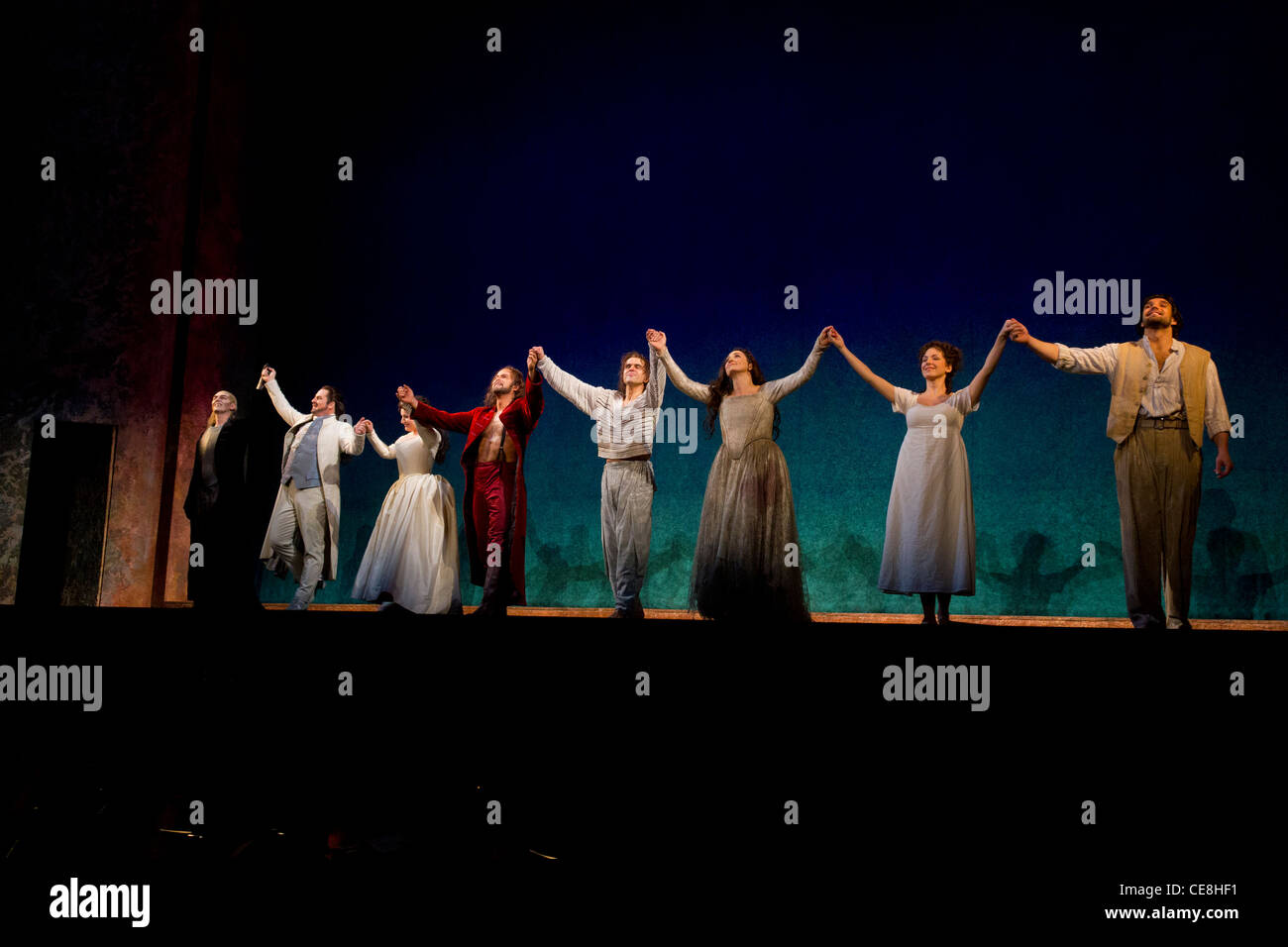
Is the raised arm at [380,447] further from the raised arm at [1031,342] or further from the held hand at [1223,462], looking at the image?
the held hand at [1223,462]

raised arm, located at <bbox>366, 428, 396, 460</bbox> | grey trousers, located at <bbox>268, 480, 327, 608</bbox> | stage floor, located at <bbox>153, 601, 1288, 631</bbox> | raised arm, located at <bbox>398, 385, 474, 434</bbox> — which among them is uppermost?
raised arm, located at <bbox>398, 385, 474, 434</bbox>

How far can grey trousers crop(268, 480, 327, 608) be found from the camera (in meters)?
5.63

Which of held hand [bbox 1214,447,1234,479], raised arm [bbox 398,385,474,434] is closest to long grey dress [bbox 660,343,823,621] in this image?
raised arm [bbox 398,385,474,434]

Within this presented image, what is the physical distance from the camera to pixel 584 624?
4375 millimetres

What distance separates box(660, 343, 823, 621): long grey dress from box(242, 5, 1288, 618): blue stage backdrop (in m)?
1.90

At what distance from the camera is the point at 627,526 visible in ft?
16.3

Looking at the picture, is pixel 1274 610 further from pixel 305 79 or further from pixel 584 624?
pixel 305 79

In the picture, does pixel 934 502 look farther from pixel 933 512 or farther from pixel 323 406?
pixel 323 406

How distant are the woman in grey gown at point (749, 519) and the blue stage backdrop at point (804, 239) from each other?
187 cm

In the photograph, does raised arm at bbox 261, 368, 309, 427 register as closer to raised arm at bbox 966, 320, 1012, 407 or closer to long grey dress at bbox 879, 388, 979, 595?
long grey dress at bbox 879, 388, 979, 595

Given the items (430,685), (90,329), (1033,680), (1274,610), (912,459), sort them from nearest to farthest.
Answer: (1033,680)
(430,685)
(912,459)
(1274,610)
(90,329)

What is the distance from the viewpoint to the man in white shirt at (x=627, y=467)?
4973mm
